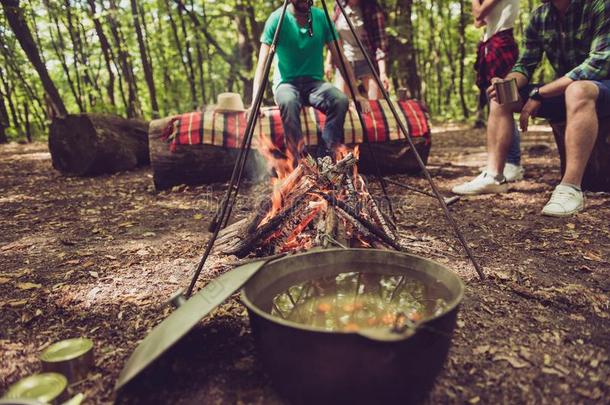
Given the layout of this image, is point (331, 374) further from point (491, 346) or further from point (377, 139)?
point (377, 139)

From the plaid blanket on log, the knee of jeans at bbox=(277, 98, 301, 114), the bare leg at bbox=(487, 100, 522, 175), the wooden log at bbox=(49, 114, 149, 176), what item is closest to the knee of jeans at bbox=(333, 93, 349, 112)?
the knee of jeans at bbox=(277, 98, 301, 114)

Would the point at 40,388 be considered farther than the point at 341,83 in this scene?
No

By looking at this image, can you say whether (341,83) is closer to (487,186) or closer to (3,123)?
(487,186)

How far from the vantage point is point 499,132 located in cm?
448

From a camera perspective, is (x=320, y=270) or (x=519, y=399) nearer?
(x=519, y=399)

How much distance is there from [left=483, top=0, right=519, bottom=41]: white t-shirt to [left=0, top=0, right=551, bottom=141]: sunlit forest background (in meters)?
5.27

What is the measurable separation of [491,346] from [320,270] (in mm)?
904

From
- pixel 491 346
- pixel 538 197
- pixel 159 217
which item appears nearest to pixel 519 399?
pixel 491 346

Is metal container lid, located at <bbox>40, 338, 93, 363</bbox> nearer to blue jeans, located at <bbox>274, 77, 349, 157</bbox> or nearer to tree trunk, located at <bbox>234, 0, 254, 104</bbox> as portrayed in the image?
blue jeans, located at <bbox>274, 77, 349, 157</bbox>

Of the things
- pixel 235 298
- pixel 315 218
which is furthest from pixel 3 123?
pixel 235 298

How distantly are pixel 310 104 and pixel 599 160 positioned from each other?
126 inches

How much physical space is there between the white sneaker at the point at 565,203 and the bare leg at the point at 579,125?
0.10 metres

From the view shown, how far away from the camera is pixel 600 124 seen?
13.3ft

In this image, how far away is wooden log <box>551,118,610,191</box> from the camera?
161 inches
